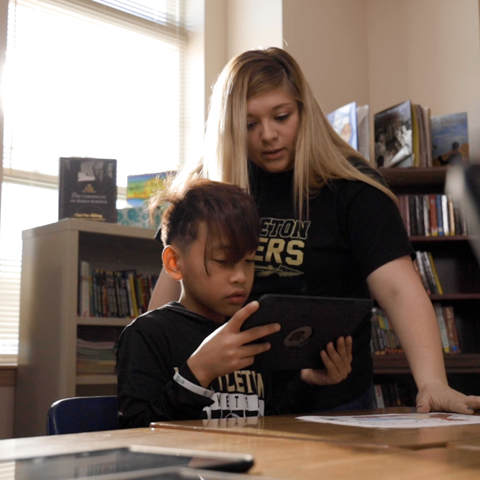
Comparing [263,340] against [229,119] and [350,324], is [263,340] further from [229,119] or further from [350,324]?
[229,119]

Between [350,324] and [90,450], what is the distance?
0.60 metres

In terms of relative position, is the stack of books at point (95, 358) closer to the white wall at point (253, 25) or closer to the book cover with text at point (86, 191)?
the book cover with text at point (86, 191)

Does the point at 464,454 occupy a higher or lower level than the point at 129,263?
lower

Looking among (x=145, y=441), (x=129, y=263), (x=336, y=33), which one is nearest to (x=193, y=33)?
(x=336, y=33)

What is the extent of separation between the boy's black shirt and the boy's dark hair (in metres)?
0.15

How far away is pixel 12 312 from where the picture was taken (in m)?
2.96

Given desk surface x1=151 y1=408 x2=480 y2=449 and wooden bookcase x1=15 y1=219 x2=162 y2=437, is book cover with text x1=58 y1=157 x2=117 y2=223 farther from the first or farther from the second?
desk surface x1=151 y1=408 x2=480 y2=449

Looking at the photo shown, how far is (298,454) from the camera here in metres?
0.58

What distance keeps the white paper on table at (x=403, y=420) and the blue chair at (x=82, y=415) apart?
1.23 feet

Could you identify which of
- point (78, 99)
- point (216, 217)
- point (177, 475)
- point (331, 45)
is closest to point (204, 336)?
point (216, 217)

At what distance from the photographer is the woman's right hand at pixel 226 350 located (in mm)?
978

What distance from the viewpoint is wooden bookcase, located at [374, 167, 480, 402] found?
2996 mm

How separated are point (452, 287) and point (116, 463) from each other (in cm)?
305

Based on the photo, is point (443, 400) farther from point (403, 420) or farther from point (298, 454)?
point (298, 454)
